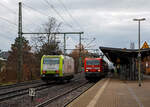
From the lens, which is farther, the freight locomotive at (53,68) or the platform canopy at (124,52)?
the platform canopy at (124,52)

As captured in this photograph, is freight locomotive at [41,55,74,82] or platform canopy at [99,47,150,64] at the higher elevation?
platform canopy at [99,47,150,64]

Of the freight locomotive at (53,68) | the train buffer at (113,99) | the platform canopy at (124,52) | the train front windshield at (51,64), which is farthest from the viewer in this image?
the platform canopy at (124,52)

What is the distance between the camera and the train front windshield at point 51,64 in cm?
2430

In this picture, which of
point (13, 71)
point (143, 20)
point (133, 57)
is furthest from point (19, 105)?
point (133, 57)

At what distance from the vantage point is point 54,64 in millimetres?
24391

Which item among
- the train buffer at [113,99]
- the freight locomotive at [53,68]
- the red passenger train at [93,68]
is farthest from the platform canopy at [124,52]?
the train buffer at [113,99]

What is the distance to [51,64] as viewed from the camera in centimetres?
2441

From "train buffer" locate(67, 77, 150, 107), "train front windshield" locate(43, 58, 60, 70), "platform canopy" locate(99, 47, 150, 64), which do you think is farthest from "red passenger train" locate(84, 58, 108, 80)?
"train buffer" locate(67, 77, 150, 107)

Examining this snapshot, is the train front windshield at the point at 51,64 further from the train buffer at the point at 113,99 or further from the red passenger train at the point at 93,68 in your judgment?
the train buffer at the point at 113,99

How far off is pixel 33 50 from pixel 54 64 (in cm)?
1463

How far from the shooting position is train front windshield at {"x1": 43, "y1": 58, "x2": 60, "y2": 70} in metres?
24.3

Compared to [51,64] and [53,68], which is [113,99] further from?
[51,64]

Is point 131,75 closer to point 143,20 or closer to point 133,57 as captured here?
point 133,57

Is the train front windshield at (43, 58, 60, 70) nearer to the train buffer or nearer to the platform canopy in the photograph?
the platform canopy
